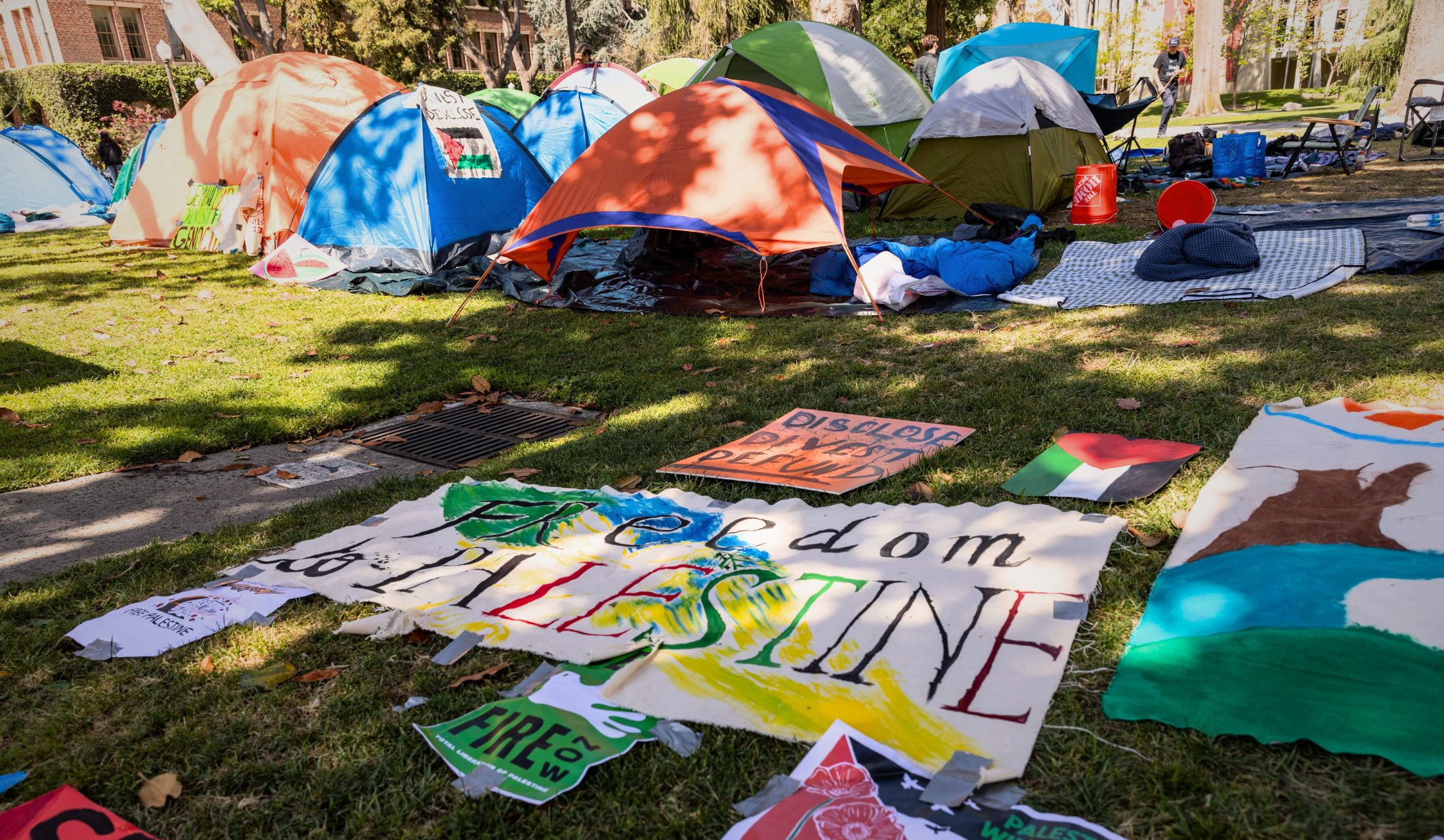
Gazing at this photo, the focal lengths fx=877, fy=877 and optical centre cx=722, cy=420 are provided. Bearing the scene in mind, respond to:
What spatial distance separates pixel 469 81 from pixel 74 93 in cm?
1139

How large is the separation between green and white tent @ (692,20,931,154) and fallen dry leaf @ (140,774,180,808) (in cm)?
869

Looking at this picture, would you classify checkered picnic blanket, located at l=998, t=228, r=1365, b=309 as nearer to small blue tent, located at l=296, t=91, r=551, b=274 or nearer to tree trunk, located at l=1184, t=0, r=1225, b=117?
small blue tent, located at l=296, t=91, r=551, b=274

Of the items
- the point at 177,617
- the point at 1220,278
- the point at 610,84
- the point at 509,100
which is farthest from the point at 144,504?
the point at 509,100

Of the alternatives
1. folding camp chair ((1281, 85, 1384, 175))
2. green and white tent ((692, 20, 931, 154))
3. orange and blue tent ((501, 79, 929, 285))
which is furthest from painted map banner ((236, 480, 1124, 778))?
folding camp chair ((1281, 85, 1384, 175))

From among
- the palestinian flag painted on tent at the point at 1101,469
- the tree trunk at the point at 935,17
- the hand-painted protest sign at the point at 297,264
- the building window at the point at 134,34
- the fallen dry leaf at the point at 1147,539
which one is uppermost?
the building window at the point at 134,34

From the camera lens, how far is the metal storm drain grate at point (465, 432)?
3.98 metres

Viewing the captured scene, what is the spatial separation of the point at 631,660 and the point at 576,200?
435cm

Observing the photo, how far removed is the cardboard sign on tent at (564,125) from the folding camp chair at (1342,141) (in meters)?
7.30

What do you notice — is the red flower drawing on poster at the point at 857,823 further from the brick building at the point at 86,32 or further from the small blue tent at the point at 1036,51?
the brick building at the point at 86,32

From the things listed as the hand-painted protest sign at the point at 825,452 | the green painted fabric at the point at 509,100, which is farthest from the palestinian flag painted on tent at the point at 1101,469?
the green painted fabric at the point at 509,100

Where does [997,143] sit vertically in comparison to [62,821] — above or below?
above

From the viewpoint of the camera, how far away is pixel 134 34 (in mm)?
28078

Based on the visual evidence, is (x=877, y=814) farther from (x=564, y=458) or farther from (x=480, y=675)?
(x=564, y=458)

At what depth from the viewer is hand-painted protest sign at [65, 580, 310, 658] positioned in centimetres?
240
